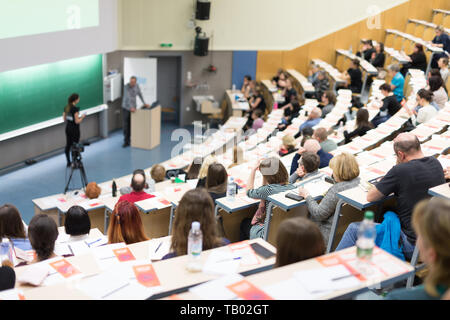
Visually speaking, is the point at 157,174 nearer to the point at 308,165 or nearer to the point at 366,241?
the point at 308,165

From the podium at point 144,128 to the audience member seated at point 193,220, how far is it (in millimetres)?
7878

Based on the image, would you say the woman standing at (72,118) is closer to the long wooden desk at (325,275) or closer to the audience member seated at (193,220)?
the audience member seated at (193,220)

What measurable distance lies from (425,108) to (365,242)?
552 centimetres

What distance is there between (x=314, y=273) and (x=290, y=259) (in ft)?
0.57

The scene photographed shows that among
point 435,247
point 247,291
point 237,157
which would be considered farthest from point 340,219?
point 237,157

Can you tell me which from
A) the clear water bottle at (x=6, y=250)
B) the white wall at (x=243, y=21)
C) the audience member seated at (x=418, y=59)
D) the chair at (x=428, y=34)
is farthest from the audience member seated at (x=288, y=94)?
the clear water bottle at (x=6, y=250)

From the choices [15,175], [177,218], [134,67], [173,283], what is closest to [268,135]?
[134,67]

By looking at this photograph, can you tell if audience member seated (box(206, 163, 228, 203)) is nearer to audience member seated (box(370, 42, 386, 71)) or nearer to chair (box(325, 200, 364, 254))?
chair (box(325, 200, 364, 254))

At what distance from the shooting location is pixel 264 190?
4430 millimetres

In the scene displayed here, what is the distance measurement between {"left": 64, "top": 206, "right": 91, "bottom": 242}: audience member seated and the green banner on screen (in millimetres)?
5002

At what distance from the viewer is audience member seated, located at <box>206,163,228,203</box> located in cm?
478

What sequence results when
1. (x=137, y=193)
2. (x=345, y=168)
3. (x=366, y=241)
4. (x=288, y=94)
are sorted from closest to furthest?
(x=366, y=241) → (x=345, y=168) → (x=137, y=193) → (x=288, y=94)
